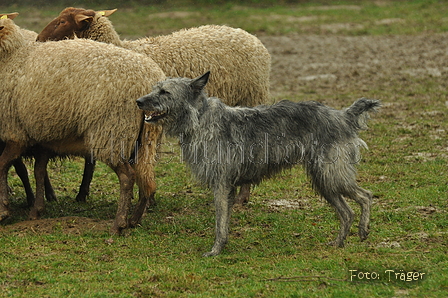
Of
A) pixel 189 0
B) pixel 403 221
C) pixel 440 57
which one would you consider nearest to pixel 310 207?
pixel 403 221

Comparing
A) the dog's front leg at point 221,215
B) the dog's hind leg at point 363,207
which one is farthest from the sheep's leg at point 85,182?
the dog's hind leg at point 363,207

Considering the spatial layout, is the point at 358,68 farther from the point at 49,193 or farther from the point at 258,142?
the point at 258,142

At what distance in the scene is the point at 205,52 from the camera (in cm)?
895

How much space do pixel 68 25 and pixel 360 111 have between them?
4.48 meters

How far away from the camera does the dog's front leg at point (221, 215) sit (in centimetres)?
666

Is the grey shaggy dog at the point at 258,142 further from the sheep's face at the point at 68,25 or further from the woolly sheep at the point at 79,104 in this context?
the sheep's face at the point at 68,25

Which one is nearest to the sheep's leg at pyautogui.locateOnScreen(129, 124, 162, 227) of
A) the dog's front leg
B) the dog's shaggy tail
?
the dog's front leg

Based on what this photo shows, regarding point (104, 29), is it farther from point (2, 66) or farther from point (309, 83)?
point (309, 83)

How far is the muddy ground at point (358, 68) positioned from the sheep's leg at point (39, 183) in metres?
6.24

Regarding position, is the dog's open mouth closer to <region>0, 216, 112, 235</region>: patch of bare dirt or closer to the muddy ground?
<region>0, 216, 112, 235</region>: patch of bare dirt

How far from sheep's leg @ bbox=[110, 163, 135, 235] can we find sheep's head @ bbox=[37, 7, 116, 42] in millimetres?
2586

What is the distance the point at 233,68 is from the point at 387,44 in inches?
502

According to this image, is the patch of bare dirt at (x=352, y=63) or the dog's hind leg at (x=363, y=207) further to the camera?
the patch of bare dirt at (x=352, y=63)

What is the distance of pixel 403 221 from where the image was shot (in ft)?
24.9
